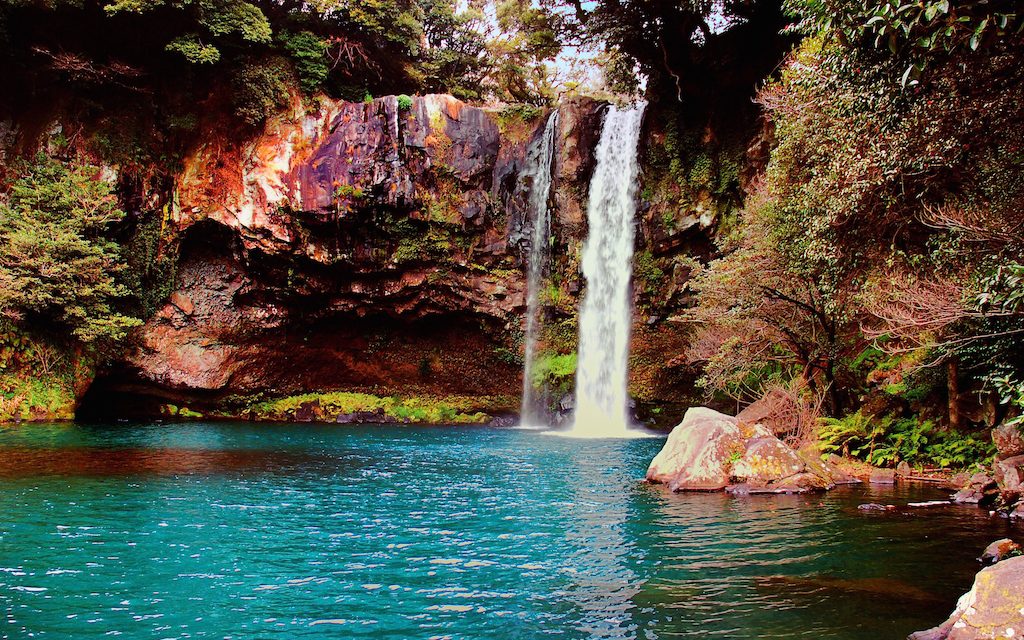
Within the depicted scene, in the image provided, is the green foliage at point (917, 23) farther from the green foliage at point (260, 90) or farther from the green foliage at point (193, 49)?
the green foliage at point (260, 90)

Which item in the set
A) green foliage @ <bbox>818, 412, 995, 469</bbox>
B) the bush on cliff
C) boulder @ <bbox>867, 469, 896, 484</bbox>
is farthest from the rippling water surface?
the bush on cliff

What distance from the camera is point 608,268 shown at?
24781 millimetres

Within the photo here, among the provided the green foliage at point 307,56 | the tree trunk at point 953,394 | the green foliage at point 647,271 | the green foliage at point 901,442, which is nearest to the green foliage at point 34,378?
the green foliage at point 307,56

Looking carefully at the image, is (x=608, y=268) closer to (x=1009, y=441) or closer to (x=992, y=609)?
(x=1009, y=441)

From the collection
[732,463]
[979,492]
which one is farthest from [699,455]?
[979,492]

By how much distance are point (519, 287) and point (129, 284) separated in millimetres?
13853

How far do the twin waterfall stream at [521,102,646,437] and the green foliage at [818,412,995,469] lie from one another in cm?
1128

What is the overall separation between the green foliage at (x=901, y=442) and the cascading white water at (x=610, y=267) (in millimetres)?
11337

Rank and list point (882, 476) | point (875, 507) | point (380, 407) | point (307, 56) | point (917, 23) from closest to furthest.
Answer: point (917, 23) < point (875, 507) < point (882, 476) < point (307, 56) < point (380, 407)

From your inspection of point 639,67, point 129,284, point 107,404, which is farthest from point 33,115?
point 639,67

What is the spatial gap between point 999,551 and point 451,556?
5.49m

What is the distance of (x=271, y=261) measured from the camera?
24.0 metres

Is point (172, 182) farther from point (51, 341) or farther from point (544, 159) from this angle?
point (544, 159)

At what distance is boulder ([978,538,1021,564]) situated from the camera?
21.5ft
